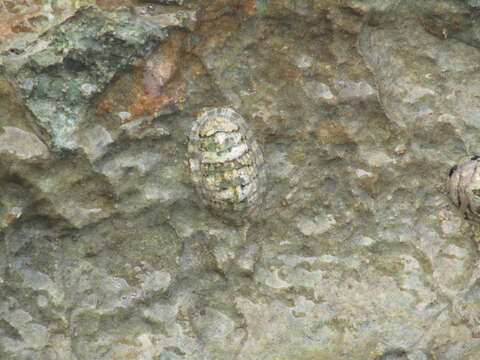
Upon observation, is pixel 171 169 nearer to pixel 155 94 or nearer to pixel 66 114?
pixel 155 94

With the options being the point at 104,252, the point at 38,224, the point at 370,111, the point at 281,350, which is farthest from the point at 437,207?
the point at 38,224

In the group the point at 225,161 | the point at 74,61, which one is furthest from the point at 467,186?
the point at 74,61

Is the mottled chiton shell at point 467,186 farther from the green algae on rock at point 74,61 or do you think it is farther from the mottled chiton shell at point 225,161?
the green algae on rock at point 74,61

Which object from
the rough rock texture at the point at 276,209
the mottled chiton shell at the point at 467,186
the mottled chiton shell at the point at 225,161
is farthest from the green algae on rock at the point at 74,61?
the mottled chiton shell at the point at 467,186

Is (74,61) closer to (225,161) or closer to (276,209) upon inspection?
(225,161)

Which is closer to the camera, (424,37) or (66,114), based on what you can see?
(66,114)

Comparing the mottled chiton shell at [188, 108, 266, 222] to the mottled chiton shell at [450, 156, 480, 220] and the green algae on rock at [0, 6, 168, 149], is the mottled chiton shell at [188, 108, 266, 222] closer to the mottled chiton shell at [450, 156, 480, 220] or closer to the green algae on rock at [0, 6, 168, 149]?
the green algae on rock at [0, 6, 168, 149]
